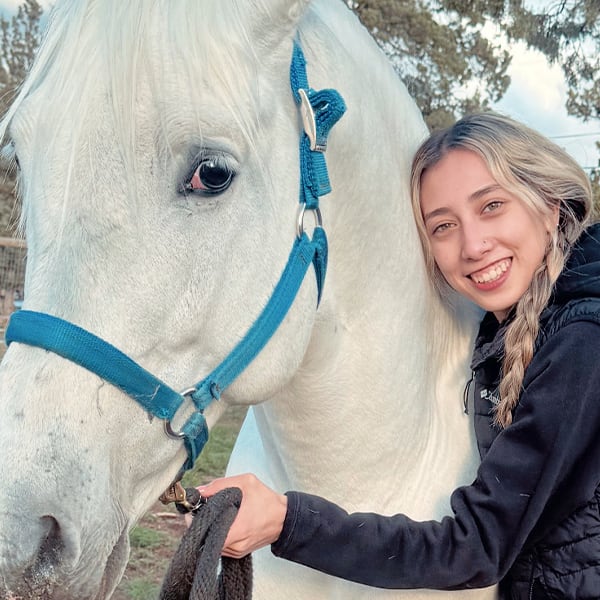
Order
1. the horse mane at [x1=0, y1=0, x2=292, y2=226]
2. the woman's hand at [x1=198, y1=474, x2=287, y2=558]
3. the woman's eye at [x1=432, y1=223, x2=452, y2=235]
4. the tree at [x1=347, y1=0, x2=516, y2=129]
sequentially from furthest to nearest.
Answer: the tree at [x1=347, y1=0, x2=516, y2=129] → the woman's eye at [x1=432, y1=223, x2=452, y2=235] → the woman's hand at [x1=198, y1=474, x2=287, y2=558] → the horse mane at [x1=0, y1=0, x2=292, y2=226]

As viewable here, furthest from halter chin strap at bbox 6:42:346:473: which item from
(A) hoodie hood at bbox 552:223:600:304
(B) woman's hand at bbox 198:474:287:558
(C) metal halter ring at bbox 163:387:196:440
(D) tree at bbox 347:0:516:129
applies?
(D) tree at bbox 347:0:516:129

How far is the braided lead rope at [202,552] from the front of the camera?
120 centimetres

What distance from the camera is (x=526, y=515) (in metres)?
1.39

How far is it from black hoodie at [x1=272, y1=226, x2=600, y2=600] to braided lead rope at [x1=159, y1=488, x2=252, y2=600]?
6.8 inches

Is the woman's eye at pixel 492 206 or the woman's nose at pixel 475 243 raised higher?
the woman's eye at pixel 492 206

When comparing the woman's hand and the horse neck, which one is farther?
the horse neck

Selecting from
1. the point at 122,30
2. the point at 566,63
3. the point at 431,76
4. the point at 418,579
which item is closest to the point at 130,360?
the point at 122,30

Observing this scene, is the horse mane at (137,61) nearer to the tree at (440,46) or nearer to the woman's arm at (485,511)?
the woman's arm at (485,511)

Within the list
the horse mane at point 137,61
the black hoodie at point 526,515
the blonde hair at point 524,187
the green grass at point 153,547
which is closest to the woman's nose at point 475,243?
the blonde hair at point 524,187

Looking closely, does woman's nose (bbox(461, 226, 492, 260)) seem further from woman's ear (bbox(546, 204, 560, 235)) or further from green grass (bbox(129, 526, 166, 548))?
green grass (bbox(129, 526, 166, 548))

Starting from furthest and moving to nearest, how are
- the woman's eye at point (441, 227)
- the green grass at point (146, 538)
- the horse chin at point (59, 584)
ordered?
the green grass at point (146, 538)
the woman's eye at point (441, 227)
the horse chin at point (59, 584)

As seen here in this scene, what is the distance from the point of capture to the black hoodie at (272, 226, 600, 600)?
137cm

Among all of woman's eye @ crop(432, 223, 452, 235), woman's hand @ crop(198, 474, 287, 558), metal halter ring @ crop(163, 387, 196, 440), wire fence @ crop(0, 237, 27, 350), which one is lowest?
woman's hand @ crop(198, 474, 287, 558)

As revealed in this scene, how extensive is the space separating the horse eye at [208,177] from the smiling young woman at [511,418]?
1.94ft
